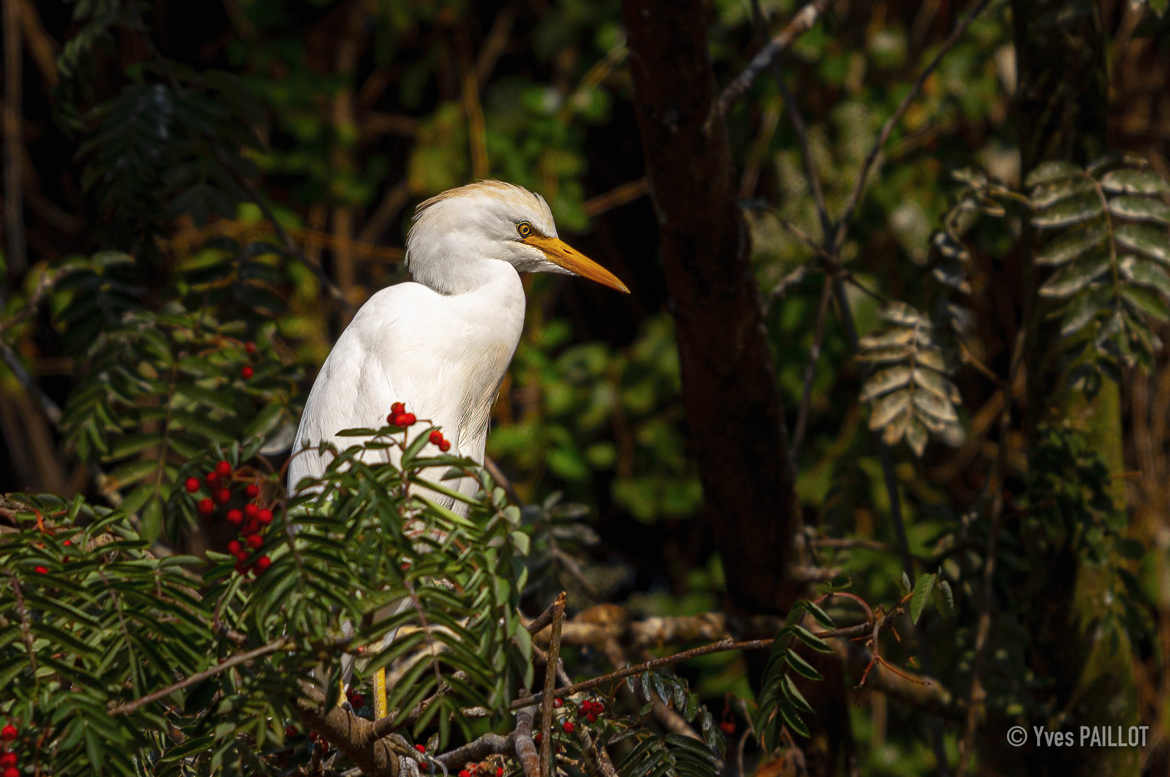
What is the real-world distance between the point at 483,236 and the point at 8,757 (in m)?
1.16

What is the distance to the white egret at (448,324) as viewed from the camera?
1821mm

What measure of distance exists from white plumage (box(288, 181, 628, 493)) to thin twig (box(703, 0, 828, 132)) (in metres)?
0.33

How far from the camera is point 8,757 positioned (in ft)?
3.26

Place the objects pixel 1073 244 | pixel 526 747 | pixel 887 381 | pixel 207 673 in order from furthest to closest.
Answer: pixel 887 381, pixel 1073 244, pixel 526 747, pixel 207 673

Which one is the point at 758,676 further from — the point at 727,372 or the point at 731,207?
the point at 731,207

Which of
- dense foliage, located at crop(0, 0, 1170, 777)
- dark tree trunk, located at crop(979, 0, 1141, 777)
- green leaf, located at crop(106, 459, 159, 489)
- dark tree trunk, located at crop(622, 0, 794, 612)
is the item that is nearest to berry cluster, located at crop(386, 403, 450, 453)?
dense foliage, located at crop(0, 0, 1170, 777)

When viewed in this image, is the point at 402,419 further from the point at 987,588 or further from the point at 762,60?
the point at 987,588

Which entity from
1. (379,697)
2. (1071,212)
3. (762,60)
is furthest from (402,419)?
(1071,212)

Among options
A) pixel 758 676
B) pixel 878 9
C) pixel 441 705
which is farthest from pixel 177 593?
pixel 878 9

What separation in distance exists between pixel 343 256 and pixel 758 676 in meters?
2.19

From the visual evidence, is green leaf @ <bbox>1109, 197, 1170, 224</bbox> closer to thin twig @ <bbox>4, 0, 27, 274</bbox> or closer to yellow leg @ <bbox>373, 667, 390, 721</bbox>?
yellow leg @ <bbox>373, 667, 390, 721</bbox>

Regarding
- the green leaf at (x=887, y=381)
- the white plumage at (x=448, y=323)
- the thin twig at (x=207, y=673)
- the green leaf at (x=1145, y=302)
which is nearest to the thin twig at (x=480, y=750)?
the thin twig at (x=207, y=673)

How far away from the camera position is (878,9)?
342 centimetres

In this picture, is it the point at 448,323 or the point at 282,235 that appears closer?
the point at 448,323
